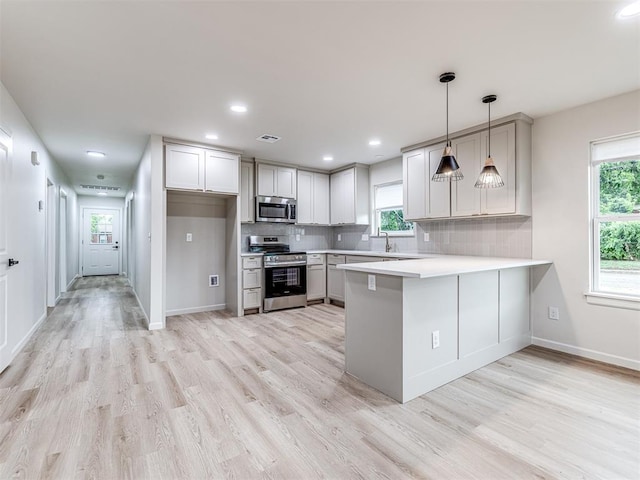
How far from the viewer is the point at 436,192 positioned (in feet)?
13.8

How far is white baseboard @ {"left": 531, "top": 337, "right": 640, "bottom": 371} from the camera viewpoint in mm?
2861

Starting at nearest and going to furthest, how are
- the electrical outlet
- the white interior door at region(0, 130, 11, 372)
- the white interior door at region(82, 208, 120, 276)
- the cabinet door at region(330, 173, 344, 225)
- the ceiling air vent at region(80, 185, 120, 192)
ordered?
the electrical outlet
the white interior door at region(0, 130, 11, 372)
the cabinet door at region(330, 173, 344, 225)
the ceiling air vent at region(80, 185, 120, 192)
the white interior door at region(82, 208, 120, 276)

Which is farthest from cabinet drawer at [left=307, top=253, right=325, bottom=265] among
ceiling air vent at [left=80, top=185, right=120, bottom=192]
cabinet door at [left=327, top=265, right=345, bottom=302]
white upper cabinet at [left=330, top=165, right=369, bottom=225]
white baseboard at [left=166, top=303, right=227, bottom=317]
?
ceiling air vent at [left=80, top=185, right=120, bottom=192]

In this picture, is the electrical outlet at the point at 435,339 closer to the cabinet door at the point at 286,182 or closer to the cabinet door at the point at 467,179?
the cabinet door at the point at 467,179

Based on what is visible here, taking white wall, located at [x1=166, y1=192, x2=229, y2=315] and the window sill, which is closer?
the window sill

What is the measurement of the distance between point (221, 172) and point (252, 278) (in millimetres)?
1664

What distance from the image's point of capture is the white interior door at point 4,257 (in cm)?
278

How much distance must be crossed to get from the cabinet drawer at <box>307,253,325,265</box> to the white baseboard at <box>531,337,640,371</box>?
128 inches

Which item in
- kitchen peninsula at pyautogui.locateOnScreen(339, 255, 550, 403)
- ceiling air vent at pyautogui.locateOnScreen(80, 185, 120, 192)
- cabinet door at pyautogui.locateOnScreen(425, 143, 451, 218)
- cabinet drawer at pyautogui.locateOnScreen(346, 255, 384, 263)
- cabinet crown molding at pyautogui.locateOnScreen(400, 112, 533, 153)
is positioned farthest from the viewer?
ceiling air vent at pyautogui.locateOnScreen(80, 185, 120, 192)

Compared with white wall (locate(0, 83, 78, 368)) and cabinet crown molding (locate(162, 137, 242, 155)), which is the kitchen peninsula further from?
white wall (locate(0, 83, 78, 368))

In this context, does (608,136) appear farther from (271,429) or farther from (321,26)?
(271,429)

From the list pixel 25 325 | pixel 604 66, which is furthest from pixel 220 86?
pixel 25 325

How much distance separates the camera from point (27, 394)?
2.38 meters

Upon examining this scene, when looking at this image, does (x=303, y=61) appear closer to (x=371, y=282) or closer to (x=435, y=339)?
(x=371, y=282)
